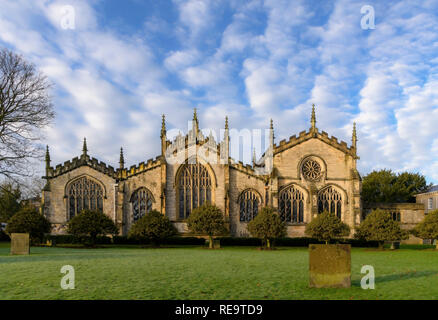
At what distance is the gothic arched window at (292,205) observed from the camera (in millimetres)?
40406

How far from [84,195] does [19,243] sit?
15.8 meters

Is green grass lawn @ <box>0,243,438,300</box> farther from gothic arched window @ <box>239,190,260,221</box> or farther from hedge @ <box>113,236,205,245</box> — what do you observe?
gothic arched window @ <box>239,190,260,221</box>

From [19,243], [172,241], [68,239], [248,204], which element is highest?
[248,204]

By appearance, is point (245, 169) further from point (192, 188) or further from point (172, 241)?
point (172, 241)

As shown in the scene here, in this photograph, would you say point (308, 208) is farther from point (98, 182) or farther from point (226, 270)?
point (226, 270)

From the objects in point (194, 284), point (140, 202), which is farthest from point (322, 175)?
point (194, 284)

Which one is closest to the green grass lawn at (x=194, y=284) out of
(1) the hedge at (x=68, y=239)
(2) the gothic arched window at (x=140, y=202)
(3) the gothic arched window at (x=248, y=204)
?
(1) the hedge at (x=68, y=239)

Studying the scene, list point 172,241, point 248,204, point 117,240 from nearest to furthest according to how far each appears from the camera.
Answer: point 117,240
point 172,241
point 248,204

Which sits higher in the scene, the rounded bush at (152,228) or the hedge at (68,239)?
the rounded bush at (152,228)

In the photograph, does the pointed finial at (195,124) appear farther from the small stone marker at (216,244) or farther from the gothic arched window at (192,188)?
the small stone marker at (216,244)

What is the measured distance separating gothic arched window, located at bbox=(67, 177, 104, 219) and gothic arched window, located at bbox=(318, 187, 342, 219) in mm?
24515

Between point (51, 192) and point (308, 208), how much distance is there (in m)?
28.2

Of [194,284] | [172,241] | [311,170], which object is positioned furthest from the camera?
[311,170]

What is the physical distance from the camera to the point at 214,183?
39.3 metres
